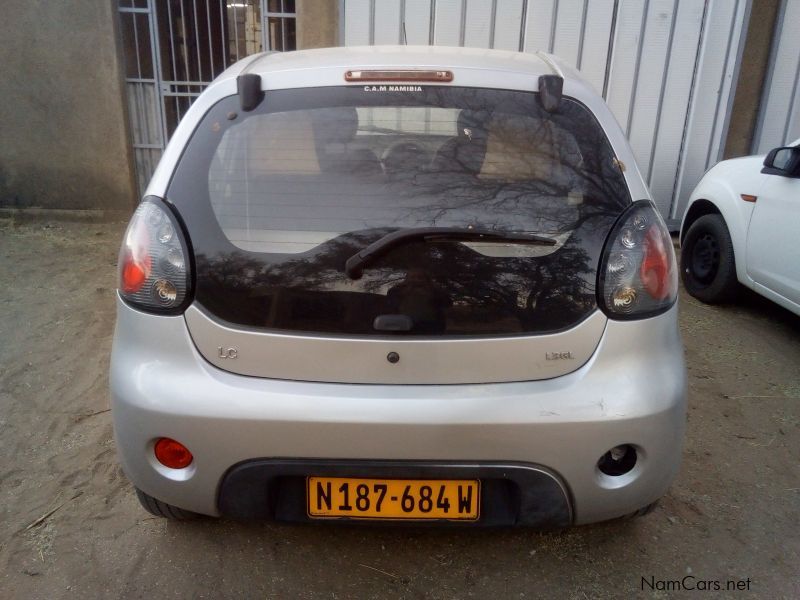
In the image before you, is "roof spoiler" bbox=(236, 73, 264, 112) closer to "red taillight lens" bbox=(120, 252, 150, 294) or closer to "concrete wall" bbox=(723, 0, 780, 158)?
"red taillight lens" bbox=(120, 252, 150, 294)

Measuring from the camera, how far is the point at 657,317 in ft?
6.31

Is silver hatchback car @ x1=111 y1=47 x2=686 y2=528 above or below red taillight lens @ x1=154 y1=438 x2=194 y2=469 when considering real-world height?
above

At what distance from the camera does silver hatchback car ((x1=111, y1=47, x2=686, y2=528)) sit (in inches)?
71.4

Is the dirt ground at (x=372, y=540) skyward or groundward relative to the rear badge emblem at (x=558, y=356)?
groundward

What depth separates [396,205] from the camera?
6.03 feet

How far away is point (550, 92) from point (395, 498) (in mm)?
1296

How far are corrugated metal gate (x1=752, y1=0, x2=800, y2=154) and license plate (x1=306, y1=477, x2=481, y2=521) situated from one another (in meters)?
6.26

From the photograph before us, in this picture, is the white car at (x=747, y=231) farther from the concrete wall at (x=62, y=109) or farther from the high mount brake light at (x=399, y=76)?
the concrete wall at (x=62, y=109)

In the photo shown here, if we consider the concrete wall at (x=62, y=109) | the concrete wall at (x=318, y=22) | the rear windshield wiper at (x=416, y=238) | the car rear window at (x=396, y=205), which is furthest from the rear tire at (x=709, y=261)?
the concrete wall at (x=62, y=109)

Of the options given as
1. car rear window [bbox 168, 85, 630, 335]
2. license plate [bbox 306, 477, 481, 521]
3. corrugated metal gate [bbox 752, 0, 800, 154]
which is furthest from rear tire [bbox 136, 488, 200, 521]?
corrugated metal gate [bbox 752, 0, 800, 154]

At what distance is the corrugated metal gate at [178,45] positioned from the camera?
6.43 m

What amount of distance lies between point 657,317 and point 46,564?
2215mm

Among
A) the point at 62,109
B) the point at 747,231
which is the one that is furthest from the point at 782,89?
the point at 62,109

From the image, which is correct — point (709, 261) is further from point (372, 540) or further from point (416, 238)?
point (416, 238)
